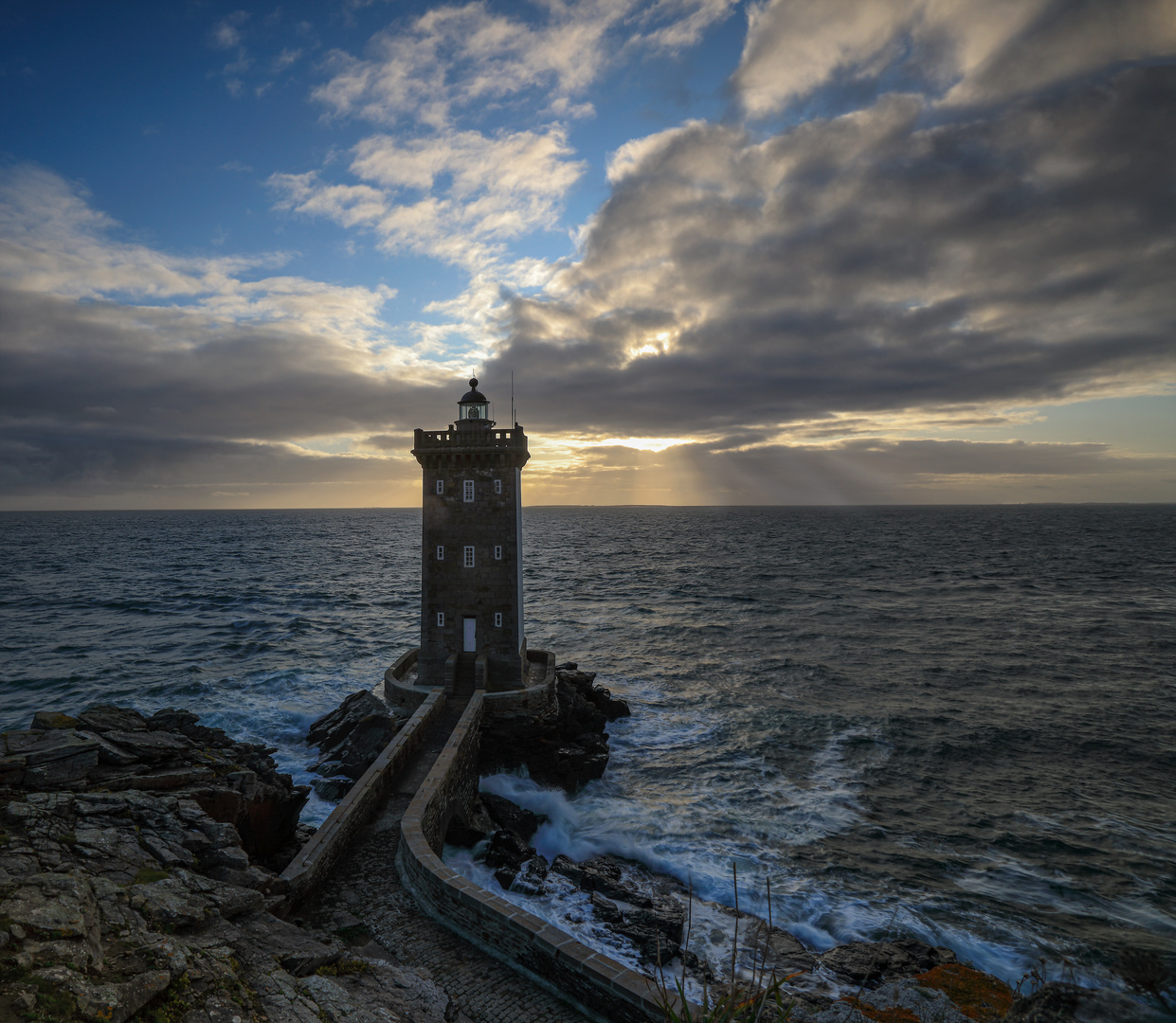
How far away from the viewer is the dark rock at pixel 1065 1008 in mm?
6512

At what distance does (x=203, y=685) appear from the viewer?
1323 inches

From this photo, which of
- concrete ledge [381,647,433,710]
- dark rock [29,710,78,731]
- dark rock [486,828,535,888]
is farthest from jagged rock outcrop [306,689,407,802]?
dark rock [29,710,78,731]

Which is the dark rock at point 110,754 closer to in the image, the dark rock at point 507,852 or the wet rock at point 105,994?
the wet rock at point 105,994

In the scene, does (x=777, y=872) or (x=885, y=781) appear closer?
(x=777, y=872)

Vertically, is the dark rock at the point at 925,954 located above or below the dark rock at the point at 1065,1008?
below

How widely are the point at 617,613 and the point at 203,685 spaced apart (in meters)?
33.3

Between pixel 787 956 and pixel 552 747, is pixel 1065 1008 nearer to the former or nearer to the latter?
pixel 787 956

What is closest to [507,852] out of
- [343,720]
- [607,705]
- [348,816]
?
[348,816]

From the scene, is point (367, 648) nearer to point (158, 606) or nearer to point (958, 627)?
point (158, 606)

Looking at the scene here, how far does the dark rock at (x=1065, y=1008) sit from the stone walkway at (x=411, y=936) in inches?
271

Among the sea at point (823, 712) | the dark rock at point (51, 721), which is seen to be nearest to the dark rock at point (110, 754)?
the dark rock at point (51, 721)

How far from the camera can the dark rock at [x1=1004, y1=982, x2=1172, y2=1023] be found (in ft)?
21.4

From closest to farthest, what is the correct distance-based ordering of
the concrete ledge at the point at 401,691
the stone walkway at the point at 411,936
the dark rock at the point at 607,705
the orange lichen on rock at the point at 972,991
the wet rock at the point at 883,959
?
1. the stone walkway at the point at 411,936
2. the orange lichen on rock at the point at 972,991
3. the wet rock at the point at 883,959
4. the concrete ledge at the point at 401,691
5. the dark rock at the point at 607,705

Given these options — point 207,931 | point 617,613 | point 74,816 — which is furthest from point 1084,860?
point 617,613
